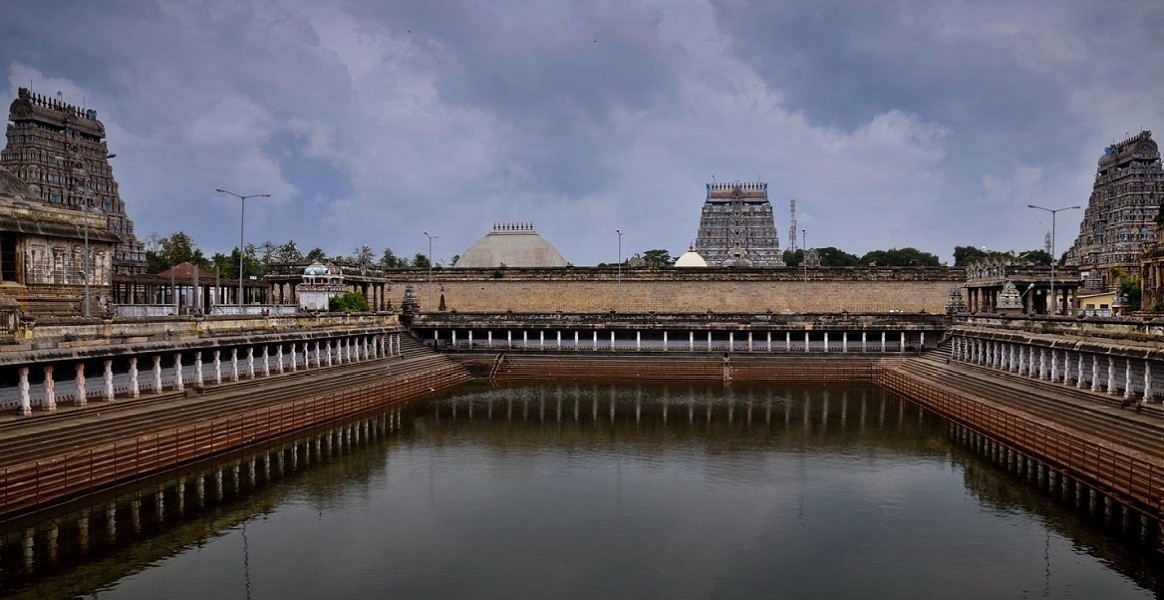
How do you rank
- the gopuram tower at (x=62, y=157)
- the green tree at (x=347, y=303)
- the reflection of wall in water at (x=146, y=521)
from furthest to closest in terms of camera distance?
1. the gopuram tower at (x=62, y=157)
2. the green tree at (x=347, y=303)
3. the reflection of wall in water at (x=146, y=521)

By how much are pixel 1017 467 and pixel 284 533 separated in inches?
841

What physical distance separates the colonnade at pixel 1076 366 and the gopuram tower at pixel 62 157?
61403mm

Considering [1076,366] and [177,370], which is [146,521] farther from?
[1076,366]

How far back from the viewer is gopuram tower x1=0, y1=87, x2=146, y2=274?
220 ft

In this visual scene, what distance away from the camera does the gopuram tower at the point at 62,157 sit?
67.2 metres

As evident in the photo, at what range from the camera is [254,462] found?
25.1 metres

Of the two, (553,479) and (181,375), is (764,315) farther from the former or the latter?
(181,375)

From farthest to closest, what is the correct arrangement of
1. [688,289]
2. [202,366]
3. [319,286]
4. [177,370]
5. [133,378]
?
[688,289], [319,286], [202,366], [177,370], [133,378]

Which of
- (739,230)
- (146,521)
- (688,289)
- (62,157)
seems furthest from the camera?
(739,230)

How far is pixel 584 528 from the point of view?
1909 cm

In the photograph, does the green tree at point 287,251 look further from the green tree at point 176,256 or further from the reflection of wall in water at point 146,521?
the reflection of wall in water at point 146,521

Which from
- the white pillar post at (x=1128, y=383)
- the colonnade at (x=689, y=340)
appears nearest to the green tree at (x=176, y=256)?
the colonnade at (x=689, y=340)

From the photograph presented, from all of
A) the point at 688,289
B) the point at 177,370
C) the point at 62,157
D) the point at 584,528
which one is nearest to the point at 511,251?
the point at 688,289

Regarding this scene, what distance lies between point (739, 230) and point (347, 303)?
78.4 meters
